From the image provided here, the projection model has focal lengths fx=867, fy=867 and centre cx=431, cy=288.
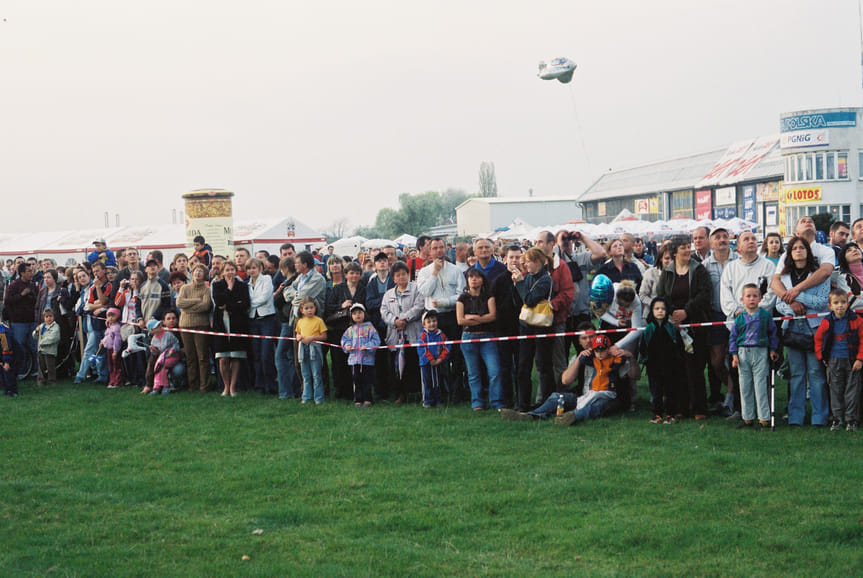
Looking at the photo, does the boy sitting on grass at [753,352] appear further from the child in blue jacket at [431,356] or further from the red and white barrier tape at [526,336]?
the child in blue jacket at [431,356]

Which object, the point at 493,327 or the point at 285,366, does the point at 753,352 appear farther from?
the point at 285,366

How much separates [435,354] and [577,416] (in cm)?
210

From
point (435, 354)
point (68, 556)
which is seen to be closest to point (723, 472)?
point (435, 354)

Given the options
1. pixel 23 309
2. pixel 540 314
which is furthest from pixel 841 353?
pixel 23 309

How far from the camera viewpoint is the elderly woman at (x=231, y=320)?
40.0 ft

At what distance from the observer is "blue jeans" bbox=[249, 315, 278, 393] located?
12211 mm

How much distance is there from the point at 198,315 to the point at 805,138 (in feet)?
170

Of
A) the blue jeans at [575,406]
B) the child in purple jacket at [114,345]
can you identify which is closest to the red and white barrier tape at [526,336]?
the blue jeans at [575,406]

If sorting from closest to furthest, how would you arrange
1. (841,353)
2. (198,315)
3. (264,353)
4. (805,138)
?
1. (841,353)
2. (264,353)
3. (198,315)
4. (805,138)

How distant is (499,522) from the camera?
6.29 m

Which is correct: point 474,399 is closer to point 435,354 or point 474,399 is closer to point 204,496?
point 435,354

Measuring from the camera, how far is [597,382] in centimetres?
971

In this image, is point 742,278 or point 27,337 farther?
point 27,337

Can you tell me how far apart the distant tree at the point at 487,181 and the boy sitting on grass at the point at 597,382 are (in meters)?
133
